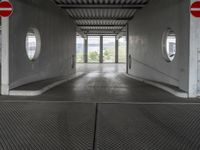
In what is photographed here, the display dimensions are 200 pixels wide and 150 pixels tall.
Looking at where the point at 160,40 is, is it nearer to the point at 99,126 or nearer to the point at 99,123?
the point at 99,123

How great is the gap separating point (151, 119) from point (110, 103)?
1768 millimetres

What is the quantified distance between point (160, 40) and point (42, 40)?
5283 millimetres

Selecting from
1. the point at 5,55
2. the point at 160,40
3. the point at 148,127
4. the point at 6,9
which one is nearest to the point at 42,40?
the point at 5,55

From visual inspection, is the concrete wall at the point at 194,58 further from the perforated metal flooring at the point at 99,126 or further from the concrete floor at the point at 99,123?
the perforated metal flooring at the point at 99,126

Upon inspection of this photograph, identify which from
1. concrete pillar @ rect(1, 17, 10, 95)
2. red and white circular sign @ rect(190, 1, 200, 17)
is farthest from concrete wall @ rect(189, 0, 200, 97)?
concrete pillar @ rect(1, 17, 10, 95)

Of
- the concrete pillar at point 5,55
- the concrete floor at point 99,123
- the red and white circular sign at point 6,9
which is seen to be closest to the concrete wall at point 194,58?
the concrete floor at point 99,123

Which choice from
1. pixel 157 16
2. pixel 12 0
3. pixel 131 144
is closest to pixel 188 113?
pixel 131 144

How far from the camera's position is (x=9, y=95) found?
749cm

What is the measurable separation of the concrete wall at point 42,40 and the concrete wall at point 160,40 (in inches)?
196

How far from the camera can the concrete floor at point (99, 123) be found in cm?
352

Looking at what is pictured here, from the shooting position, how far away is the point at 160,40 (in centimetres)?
1070

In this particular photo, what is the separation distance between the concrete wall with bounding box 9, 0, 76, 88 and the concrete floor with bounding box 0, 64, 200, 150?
1831mm

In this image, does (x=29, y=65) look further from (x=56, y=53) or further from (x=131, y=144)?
(x=131, y=144)

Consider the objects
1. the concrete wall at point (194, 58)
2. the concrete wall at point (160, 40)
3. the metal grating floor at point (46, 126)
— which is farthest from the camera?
the concrete wall at point (160, 40)
